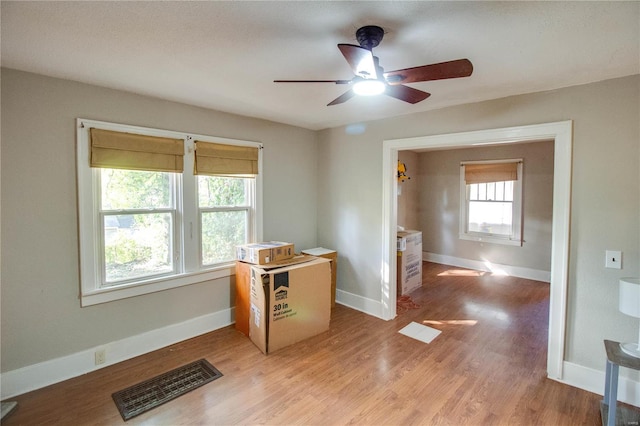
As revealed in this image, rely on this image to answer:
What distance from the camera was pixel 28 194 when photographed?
2.34 meters

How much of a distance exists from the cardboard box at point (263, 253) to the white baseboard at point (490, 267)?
4.29 m

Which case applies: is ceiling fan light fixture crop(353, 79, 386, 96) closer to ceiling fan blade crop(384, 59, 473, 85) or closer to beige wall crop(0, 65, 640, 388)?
ceiling fan blade crop(384, 59, 473, 85)

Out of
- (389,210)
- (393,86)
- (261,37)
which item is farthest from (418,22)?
(389,210)

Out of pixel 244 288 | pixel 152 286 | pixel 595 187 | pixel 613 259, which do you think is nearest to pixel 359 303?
pixel 244 288

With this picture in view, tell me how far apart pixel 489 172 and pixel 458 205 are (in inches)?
34.5

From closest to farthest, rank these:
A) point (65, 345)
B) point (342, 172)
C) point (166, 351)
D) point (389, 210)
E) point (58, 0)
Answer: point (58, 0) → point (65, 345) → point (166, 351) → point (389, 210) → point (342, 172)

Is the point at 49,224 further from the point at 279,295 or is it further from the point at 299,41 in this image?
the point at 299,41

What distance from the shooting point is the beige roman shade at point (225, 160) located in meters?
3.23

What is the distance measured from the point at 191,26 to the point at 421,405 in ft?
9.39

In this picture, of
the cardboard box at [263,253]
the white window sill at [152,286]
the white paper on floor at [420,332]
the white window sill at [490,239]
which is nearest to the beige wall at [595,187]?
the white paper on floor at [420,332]

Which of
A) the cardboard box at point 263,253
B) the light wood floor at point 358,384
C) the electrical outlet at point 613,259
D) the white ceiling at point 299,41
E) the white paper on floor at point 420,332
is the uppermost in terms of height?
the white ceiling at point 299,41

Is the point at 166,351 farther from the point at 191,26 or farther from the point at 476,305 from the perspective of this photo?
the point at 476,305

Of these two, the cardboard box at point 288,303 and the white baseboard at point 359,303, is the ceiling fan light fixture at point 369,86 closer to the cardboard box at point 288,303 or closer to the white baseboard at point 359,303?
the cardboard box at point 288,303

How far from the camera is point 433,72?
1678 mm
